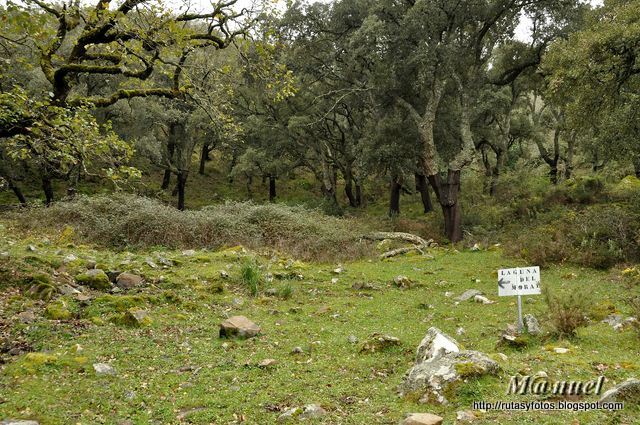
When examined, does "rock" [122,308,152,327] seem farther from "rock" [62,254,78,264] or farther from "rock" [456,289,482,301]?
"rock" [456,289,482,301]

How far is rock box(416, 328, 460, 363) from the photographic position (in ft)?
18.5

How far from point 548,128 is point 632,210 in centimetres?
2598

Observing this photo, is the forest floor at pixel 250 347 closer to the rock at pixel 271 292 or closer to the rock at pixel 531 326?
the rock at pixel 271 292

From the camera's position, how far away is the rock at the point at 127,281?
973cm

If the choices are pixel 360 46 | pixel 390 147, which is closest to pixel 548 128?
pixel 390 147

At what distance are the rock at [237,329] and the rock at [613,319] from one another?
244 inches

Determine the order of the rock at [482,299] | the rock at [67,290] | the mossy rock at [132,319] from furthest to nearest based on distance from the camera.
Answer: the rock at [482,299] < the rock at [67,290] < the mossy rock at [132,319]

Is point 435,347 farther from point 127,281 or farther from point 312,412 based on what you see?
point 127,281

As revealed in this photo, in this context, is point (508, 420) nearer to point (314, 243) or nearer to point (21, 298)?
point (21, 298)

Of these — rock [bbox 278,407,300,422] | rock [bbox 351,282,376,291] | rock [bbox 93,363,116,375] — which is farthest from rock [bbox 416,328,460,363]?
rock [bbox 351,282,376,291]

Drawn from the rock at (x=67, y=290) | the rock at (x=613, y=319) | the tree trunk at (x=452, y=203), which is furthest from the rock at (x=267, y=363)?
the tree trunk at (x=452, y=203)

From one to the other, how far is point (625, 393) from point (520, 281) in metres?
3.11

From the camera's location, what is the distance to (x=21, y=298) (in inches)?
315

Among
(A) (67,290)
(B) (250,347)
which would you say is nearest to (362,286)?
(B) (250,347)
